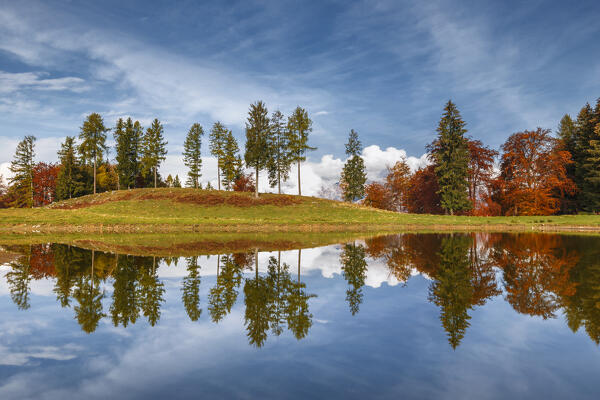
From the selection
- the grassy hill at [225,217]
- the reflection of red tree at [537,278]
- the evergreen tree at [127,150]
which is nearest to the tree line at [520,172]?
the grassy hill at [225,217]

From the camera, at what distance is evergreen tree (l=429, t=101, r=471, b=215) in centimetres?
5350

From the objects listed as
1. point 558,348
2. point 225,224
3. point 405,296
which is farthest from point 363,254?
point 225,224

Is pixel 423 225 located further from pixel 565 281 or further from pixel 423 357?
pixel 423 357

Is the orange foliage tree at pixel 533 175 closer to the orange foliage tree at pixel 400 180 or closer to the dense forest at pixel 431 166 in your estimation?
the dense forest at pixel 431 166

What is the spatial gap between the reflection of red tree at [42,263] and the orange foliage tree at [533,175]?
60621 mm

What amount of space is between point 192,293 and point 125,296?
6.13 ft

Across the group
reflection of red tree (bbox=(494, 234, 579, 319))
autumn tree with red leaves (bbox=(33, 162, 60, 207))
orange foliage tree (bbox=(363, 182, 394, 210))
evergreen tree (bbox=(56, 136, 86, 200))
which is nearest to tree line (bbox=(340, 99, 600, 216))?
orange foliage tree (bbox=(363, 182, 394, 210))

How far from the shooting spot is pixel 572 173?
59.7m

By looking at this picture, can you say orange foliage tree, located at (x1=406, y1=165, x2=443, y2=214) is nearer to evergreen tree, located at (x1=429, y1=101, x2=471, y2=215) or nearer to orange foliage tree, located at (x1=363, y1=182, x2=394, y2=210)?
evergreen tree, located at (x1=429, y1=101, x2=471, y2=215)

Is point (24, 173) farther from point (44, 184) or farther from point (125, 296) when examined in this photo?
point (125, 296)

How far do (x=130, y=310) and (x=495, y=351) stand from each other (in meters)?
8.28

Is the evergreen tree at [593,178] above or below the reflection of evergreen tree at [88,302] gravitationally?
above

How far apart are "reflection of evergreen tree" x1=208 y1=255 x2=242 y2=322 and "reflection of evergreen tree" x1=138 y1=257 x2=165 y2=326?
4.43 feet

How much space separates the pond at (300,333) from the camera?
4.88 m
